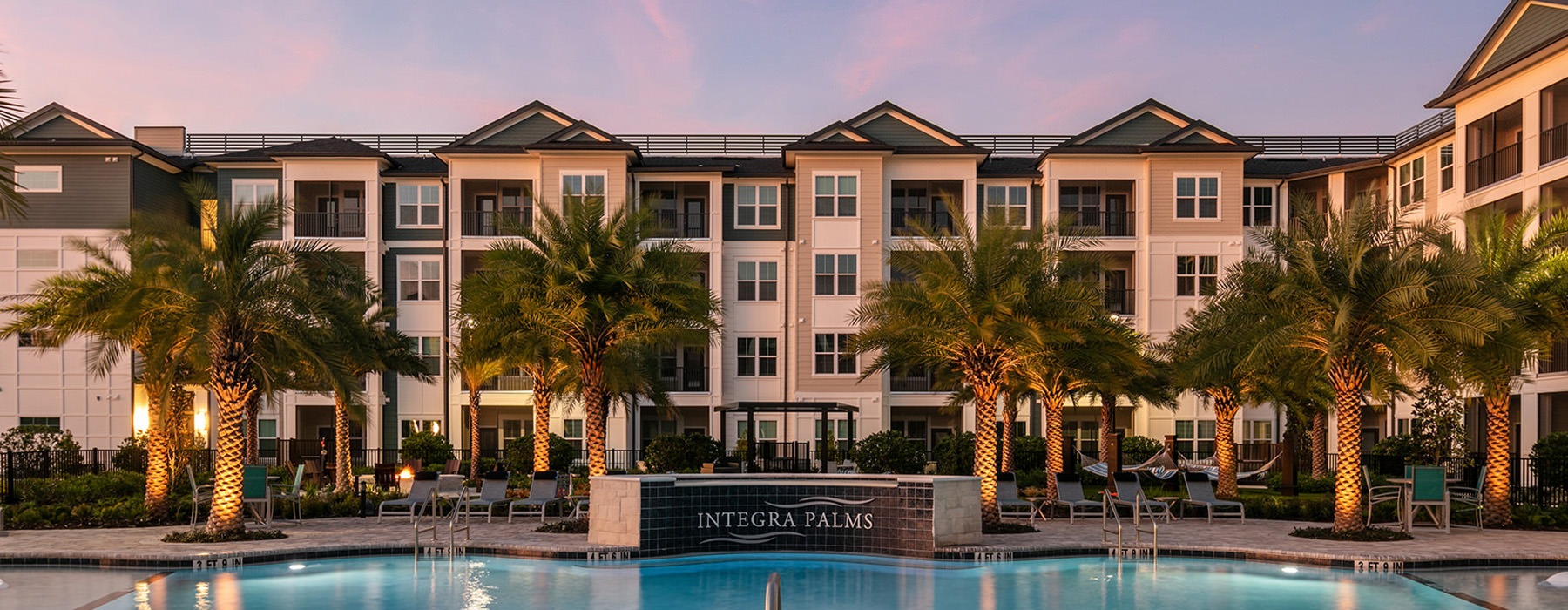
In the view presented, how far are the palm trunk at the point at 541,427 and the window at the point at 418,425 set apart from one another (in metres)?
12.9

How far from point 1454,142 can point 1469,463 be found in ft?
36.9

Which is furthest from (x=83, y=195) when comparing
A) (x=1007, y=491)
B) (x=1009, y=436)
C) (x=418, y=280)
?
(x=1007, y=491)

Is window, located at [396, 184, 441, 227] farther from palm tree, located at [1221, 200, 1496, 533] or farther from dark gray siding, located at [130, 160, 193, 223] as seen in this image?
palm tree, located at [1221, 200, 1496, 533]

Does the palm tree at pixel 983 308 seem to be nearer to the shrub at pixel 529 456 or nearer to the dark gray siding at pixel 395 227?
the shrub at pixel 529 456

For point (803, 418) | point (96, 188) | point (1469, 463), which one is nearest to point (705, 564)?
point (1469, 463)

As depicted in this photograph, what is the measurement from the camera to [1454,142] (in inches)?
1340

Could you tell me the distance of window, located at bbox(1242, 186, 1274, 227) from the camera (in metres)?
41.3

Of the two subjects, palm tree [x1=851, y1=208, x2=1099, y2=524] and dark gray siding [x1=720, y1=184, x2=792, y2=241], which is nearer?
palm tree [x1=851, y1=208, x2=1099, y2=524]

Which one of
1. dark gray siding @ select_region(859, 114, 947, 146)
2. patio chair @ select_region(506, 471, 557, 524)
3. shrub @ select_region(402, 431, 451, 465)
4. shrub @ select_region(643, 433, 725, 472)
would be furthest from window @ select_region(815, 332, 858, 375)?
patio chair @ select_region(506, 471, 557, 524)

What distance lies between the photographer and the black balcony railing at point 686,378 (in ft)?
133

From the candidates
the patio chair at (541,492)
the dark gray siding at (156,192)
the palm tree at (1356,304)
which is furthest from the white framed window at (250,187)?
the palm tree at (1356,304)

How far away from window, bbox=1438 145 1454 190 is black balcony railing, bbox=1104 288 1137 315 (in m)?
9.45

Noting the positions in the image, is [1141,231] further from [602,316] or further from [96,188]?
[96,188]

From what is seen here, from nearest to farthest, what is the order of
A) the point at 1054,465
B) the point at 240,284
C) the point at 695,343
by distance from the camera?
the point at 240,284 → the point at 695,343 → the point at 1054,465
